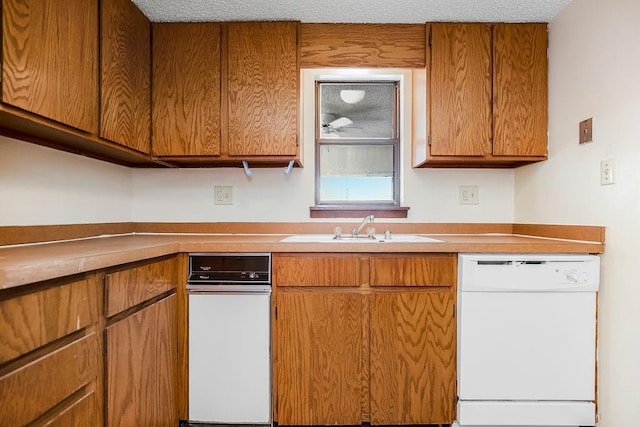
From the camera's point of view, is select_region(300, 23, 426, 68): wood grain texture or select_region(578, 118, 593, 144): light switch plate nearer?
select_region(578, 118, 593, 144): light switch plate

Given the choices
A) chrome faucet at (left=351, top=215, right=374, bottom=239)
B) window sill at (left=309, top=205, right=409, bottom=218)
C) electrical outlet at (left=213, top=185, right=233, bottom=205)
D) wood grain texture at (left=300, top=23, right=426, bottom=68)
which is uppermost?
wood grain texture at (left=300, top=23, right=426, bottom=68)

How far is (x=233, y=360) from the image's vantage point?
1.54 metres

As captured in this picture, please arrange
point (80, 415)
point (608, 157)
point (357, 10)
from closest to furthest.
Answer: point (80, 415) → point (608, 157) → point (357, 10)

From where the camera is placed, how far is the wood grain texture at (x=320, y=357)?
1.54 meters

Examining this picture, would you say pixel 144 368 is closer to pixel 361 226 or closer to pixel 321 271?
pixel 321 271

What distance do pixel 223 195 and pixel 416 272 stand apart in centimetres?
127

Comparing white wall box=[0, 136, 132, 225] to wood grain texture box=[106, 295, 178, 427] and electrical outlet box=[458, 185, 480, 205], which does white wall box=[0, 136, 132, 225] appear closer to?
wood grain texture box=[106, 295, 178, 427]

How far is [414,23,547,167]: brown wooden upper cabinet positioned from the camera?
71.2 inches

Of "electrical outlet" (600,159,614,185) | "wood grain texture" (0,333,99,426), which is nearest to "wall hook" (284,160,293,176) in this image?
"wood grain texture" (0,333,99,426)

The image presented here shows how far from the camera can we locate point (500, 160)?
6.10ft

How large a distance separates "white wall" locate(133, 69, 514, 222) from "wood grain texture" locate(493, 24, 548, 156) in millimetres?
351

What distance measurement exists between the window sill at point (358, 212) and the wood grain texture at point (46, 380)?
1.34m

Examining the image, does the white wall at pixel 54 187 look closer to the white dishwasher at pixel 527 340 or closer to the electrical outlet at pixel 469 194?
the white dishwasher at pixel 527 340

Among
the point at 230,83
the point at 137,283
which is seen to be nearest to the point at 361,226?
the point at 230,83
